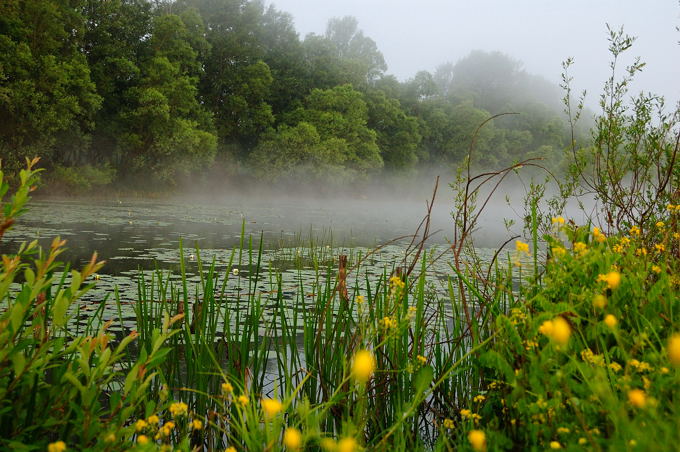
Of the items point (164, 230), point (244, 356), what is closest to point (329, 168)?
point (164, 230)

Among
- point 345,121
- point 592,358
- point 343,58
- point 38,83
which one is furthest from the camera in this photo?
point 343,58

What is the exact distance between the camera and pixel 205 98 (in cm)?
4009

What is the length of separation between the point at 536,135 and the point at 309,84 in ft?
129

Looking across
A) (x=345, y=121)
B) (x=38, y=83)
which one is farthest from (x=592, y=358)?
(x=345, y=121)

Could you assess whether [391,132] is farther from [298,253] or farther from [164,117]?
[298,253]

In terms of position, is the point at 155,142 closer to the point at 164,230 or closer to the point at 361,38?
the point at 164,230

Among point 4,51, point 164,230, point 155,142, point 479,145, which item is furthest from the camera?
point 479,145

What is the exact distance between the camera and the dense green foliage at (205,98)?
24203 mm

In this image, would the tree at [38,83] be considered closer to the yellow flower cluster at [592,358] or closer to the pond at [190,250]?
the pond at [190,250]

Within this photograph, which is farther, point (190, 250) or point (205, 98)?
point (205, 98)

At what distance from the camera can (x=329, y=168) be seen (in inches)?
1538

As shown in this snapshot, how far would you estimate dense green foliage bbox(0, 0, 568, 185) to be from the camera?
79.4 feet

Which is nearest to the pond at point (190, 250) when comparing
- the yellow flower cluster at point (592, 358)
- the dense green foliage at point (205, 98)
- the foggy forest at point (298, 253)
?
the foggy forest at point (298, 253)

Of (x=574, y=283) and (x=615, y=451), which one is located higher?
(x=574, y=283)
